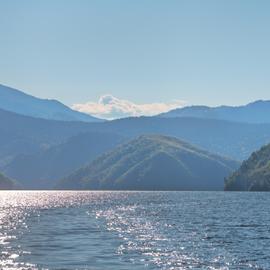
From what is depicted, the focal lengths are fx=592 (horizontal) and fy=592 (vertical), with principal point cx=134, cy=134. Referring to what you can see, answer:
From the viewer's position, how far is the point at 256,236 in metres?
111

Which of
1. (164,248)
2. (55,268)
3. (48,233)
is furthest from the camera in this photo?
(48,233)

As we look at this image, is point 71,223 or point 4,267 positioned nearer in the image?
point 4,267

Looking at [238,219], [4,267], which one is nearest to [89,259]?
[4,267]

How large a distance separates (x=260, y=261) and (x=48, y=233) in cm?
5227

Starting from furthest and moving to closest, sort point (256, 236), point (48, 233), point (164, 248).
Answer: point (48, 233) → point (256, 236) → point (164, 248)

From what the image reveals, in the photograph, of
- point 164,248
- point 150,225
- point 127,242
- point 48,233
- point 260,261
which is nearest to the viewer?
point 260,261

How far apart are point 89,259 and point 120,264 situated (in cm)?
615

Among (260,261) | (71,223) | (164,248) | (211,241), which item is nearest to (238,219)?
(71,223)

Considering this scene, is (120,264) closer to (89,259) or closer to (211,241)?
(89,259)

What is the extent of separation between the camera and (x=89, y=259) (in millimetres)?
78938

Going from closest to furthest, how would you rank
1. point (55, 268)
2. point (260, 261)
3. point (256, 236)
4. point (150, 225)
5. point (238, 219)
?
point (55, 268)
point (260, 261)
point (256, 236)
point (150, 225)
point (238, 219)

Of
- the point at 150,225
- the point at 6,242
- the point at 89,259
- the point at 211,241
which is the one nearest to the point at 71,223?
the point at 150,225

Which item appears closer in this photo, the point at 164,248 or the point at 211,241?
the point at 164,248

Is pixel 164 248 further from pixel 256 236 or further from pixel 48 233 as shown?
pixel 48 233
